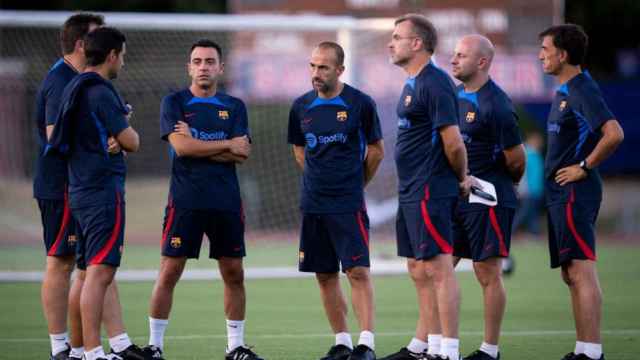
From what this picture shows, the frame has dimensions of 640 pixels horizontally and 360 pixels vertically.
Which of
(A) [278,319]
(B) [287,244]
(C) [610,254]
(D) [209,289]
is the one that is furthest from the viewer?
(B) [287,244]

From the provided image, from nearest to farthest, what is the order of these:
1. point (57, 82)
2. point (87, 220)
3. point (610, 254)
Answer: point (87, 220) → point (57, 82) → point (610, 254)

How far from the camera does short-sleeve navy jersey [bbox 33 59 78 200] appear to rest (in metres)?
8.66

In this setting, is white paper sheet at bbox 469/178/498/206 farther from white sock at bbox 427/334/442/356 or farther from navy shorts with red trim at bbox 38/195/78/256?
navy shorts with red trim at bbox 38/195/78/256

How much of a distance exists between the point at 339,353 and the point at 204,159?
5.57 ft

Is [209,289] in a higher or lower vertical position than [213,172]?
lower

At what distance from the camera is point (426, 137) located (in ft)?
27.3

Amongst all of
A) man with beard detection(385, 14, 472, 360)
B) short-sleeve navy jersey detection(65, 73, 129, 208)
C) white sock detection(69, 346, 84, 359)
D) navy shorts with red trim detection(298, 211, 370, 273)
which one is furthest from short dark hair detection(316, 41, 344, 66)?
white sock detection(69, 346, 84, 359)

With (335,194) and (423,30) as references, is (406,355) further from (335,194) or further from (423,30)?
(423,30)

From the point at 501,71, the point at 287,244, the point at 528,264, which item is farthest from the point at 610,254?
the point at 287,244

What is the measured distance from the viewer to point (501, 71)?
22.0 meters

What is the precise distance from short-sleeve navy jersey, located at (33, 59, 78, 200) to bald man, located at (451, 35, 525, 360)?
9.26ft

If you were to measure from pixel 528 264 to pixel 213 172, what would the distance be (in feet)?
32.7

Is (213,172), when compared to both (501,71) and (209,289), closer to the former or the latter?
(209,289)

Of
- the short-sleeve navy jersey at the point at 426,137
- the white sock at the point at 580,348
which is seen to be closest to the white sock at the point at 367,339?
the short-sleeve navy jersey at the point at 426,137
